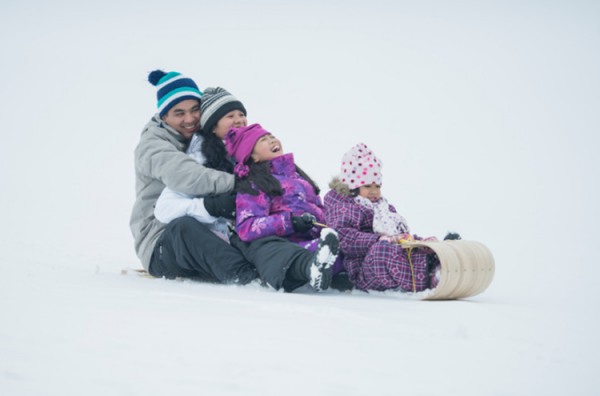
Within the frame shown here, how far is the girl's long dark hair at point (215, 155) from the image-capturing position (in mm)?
3098

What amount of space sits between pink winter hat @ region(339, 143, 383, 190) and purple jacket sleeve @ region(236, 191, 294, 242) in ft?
1.59

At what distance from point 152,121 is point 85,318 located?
6.54 ft

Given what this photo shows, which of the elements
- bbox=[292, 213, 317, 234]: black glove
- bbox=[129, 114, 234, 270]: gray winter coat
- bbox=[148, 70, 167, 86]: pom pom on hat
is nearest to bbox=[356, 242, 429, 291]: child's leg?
bbox=[292, 213, 317, 234]: black glove

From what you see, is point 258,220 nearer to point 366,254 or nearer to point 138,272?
point 366,254

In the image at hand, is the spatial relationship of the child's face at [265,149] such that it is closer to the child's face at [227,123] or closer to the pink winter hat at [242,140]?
the pink winter hat at [242,140]

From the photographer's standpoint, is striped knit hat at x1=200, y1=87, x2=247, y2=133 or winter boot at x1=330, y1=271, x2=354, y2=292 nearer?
winter boot at x1=330, y1=271, x2=354, y2=292

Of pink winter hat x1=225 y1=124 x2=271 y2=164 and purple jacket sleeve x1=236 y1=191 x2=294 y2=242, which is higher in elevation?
pink winter hat x1=225 y1=124 x2=271 y2=164

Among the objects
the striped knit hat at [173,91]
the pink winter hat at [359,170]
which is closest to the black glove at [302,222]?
the pink winter hat at [359,170]

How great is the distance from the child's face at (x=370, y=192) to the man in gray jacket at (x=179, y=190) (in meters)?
0.74

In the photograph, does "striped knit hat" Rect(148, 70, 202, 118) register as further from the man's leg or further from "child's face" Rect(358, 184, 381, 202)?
"child's face" Rect(358, 184, 381, 202)

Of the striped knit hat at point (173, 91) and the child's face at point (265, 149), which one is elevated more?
the striped knit hat at point (173, 91)

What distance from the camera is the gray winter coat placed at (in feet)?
9.39

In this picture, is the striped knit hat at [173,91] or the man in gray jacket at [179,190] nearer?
the man in gray jacket at [179,190]

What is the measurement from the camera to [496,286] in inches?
138
